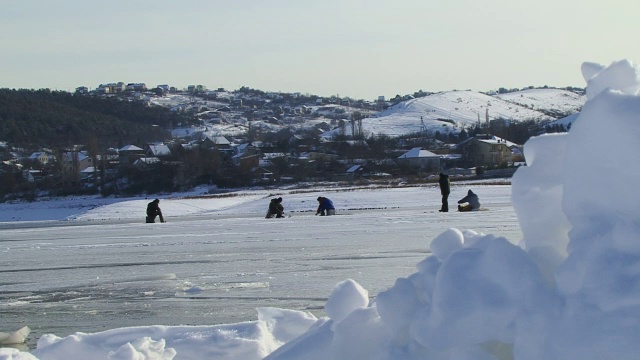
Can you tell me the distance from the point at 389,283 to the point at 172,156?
81539 millimetres

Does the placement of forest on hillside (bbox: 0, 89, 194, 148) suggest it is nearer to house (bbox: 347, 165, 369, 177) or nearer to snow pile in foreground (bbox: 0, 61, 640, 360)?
house (bbox: 347, 165, 369, 177)

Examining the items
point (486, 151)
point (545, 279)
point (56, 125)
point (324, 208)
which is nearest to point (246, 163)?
point (486, 151)

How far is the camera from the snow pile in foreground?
3402mm

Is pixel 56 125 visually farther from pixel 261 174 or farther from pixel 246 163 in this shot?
pixel 261 174

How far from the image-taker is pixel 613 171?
12.6 feet

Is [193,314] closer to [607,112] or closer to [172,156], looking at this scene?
[607,112]

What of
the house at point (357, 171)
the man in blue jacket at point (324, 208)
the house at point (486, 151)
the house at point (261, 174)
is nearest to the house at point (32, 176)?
the house at point (261, 174)

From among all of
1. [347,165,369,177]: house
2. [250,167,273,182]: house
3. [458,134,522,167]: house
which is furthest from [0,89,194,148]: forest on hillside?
[250,167,273,182]: house

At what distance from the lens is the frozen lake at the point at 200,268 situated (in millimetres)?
8359

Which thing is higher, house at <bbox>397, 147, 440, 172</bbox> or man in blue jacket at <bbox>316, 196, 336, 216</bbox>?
man in blue jacket at <bbox>316, 196, 336, 216</bbox>

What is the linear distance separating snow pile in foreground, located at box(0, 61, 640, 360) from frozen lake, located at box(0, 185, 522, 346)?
128 inches

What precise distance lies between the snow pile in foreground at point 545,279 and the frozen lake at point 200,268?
3.24 m

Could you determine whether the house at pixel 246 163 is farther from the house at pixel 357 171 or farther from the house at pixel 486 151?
the house at pixel 486 151

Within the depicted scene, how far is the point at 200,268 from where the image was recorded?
12000 millimetres
